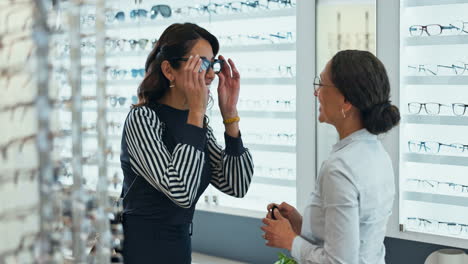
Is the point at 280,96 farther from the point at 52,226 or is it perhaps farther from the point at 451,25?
the point at 52,226

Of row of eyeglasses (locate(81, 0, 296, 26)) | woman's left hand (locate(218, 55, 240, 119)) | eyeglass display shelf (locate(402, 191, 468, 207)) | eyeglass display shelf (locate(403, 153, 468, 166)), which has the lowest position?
eyeglass display shelf (locate(402, 191, 468, 207))

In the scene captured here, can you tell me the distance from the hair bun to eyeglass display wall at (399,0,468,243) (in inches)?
65.6

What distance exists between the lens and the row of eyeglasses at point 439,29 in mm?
3322

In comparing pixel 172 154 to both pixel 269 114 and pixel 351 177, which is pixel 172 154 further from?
pixel 269 114

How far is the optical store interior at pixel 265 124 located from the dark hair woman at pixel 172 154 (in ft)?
0.05

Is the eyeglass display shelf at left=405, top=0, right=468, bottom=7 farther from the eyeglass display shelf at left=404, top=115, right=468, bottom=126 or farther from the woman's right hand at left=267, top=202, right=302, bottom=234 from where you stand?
the woman's right hand at left=267, top=202, right=302, bottom=234

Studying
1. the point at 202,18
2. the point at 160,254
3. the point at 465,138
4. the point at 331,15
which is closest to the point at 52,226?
the point at 160,254

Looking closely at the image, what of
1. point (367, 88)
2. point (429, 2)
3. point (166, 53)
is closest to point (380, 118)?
point (367, 88)

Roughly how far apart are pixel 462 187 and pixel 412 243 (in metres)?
0.49

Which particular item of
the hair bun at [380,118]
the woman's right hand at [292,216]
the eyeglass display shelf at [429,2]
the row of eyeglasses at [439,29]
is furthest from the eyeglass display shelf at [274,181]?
the hair bun at [380,118]

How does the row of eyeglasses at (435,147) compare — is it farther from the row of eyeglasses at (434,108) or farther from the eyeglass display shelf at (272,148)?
the eyeglass display shelf at (272,148)

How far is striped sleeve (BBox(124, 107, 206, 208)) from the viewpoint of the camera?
6.35ft

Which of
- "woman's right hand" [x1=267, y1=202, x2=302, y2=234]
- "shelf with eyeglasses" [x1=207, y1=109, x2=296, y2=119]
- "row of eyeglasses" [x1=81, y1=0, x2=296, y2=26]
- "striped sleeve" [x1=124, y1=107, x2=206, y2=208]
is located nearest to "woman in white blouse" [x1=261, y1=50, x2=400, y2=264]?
"woman's right hand" [x1=267, y1=202, x2=302, y2=234]

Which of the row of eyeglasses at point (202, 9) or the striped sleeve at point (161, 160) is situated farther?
the row of eyeglasses at point (202, 9)
